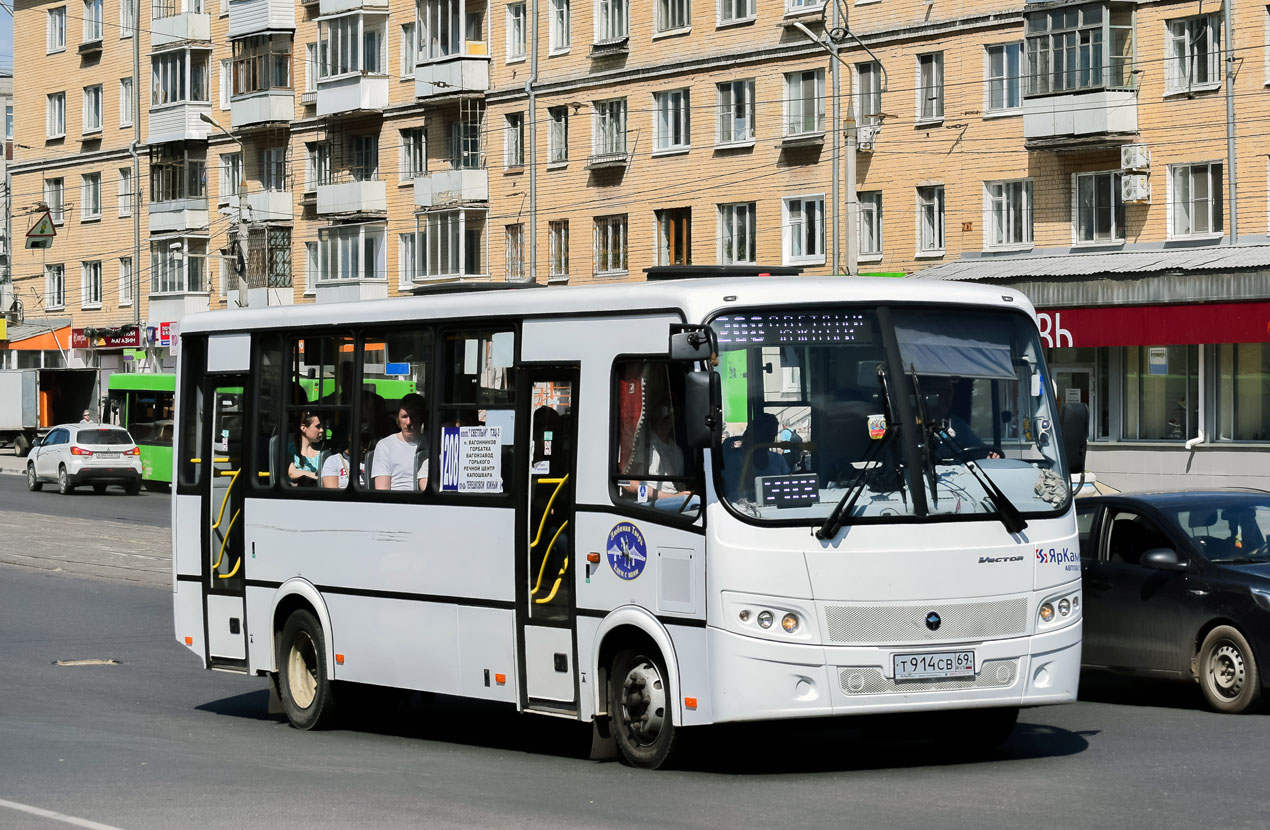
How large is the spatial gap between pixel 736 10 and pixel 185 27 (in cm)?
2492

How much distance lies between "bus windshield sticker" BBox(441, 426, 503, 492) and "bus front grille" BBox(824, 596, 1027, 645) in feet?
7.50

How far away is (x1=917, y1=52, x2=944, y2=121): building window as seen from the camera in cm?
4259

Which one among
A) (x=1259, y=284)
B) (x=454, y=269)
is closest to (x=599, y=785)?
(x=1259, y=284)

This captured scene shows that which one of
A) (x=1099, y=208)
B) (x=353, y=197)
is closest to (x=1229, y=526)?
(x=1099, y=208)

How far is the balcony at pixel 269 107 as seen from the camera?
6125cm

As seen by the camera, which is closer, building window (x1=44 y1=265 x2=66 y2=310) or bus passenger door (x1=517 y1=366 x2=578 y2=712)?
bus passenger door (x1=517 y1=366 x2=578 y2=712)

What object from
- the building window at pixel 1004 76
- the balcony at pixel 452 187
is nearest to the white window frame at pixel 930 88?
the building window at pixel 1004 76

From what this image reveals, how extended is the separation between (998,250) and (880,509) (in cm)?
3281

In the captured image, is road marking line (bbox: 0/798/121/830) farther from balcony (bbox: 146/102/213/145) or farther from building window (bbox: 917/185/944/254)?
balcony (bbox: 146/102/213/145)

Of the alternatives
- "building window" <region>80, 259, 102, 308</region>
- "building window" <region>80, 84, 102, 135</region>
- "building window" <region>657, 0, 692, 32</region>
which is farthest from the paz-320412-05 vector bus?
"building window" <region>80, 84, 102, 135</region>

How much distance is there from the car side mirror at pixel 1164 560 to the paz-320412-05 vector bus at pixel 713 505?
2.37 m

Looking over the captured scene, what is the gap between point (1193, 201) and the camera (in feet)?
127

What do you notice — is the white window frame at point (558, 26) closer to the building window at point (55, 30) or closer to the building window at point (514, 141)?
the building window at point (514, 141)

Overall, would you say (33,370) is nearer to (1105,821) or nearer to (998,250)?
(998,250)
